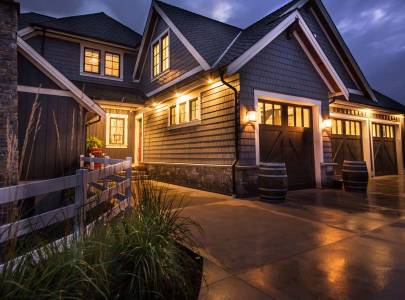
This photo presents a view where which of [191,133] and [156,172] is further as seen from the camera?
[156,172]

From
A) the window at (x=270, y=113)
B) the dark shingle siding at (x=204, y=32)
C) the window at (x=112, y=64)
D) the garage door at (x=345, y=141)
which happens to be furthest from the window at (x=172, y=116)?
the garage door at (x=345, y=141)

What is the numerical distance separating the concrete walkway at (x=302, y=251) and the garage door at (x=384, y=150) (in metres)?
7.60

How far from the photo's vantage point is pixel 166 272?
1852 mm

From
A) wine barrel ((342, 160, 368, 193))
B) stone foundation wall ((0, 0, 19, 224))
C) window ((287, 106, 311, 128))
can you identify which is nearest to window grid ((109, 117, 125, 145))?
stone foundation wall ((0, 0, 19, 224))

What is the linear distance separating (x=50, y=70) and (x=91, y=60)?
6.10m

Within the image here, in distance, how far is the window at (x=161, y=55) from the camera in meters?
10.2

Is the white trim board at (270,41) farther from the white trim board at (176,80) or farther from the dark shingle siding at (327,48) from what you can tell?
the dark shingle siding at (327,48)

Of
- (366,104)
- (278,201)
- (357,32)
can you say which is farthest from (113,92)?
(357,32)

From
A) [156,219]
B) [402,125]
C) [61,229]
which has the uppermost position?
[402,125]

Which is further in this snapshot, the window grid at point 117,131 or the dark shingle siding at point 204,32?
the window grid at point 117,131

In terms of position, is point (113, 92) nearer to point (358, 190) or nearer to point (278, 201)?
point (278, 201)

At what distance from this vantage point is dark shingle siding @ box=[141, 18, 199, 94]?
886cm

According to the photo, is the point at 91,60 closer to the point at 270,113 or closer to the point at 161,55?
the point at 161,55

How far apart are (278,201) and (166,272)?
4423 mm
